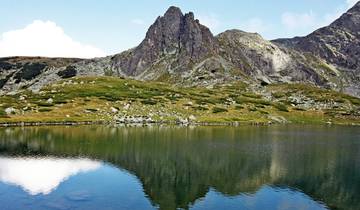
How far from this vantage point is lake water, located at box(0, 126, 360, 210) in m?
60.3

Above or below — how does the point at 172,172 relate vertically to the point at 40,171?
below

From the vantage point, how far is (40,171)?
79.2 metres

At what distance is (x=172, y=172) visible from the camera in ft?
266

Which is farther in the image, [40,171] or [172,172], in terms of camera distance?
[172,172]

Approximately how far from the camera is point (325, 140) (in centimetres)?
14188

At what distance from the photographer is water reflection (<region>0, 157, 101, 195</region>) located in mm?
67438

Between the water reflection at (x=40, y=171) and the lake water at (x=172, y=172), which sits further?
the water reflection at (x=40, y=171)

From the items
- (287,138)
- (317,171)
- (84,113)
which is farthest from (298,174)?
(84,113)

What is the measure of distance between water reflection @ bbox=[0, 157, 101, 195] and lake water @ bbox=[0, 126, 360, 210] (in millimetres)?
166

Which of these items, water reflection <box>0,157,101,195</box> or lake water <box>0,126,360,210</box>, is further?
water reflection <box>0,157,101,195</box>

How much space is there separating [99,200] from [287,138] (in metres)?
98.7

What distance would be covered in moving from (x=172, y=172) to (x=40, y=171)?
2479 centimetres

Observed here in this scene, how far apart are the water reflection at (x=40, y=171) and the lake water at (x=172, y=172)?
0.17m

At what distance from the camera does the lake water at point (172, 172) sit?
198 ft
